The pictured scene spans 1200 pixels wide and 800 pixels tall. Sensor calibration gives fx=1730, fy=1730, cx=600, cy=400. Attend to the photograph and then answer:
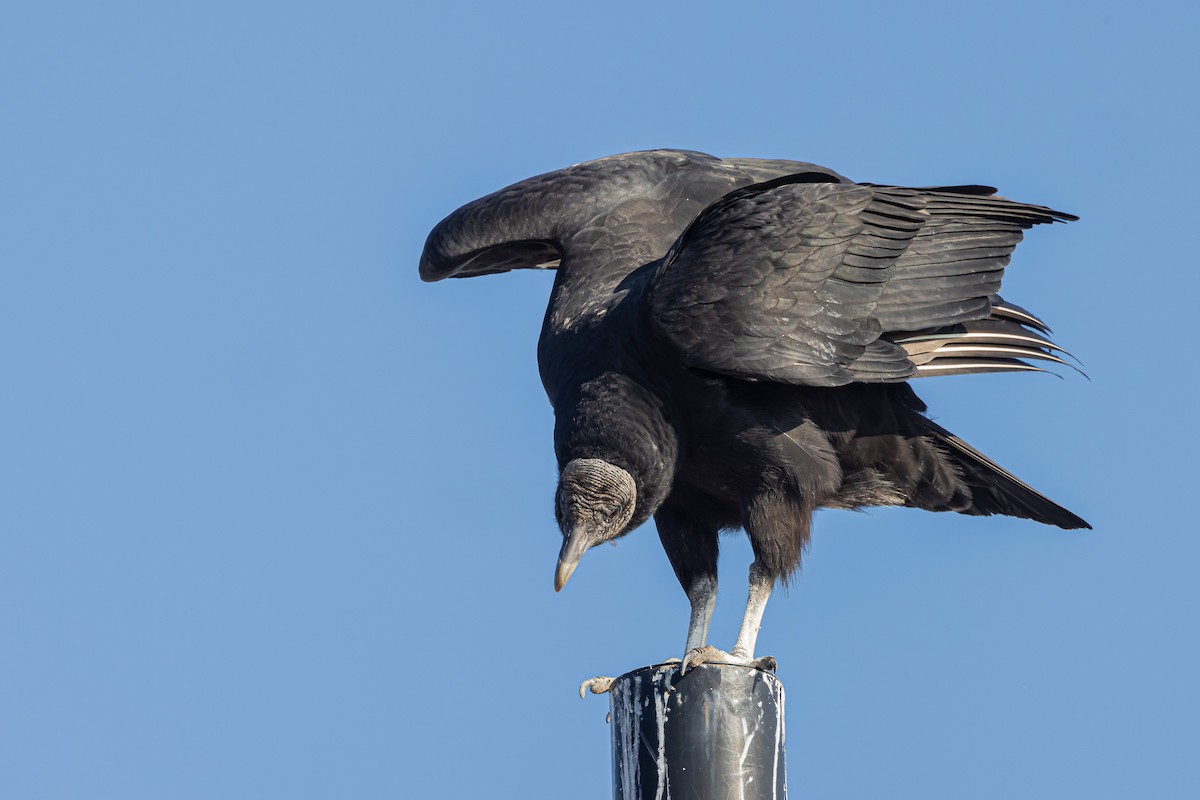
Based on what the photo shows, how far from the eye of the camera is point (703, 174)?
784cm

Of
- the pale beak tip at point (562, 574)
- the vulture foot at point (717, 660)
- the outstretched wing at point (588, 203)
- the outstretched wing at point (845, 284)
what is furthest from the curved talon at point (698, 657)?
the outstretched wing at point (588, 203)

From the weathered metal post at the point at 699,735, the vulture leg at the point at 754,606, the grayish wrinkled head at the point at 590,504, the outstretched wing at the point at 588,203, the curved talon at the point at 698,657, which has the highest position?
the outstretched wing at the point at 588,203

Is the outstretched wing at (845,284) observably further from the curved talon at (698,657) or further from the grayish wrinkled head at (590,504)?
the curved talon at (698,657)

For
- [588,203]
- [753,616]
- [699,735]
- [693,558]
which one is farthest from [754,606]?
[588,203]

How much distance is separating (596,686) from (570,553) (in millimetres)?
483

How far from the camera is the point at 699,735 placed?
5.21 meters

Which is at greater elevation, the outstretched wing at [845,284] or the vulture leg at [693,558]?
the outstretched wing at [845,284]

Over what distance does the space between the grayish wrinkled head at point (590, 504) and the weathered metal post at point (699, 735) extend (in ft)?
3.03

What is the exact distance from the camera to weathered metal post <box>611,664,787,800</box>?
5.12 meters

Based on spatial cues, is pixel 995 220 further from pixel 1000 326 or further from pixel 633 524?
pixel 633 524

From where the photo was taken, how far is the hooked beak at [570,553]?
617cm

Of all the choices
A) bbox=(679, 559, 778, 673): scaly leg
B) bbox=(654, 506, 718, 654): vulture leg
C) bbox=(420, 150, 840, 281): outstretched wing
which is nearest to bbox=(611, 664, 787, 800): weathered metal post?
bbox=(679, 559, 778, 673): scaly leg

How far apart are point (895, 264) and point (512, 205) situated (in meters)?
2.02

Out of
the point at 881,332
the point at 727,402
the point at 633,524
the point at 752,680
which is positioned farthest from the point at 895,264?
the point at 752,680
